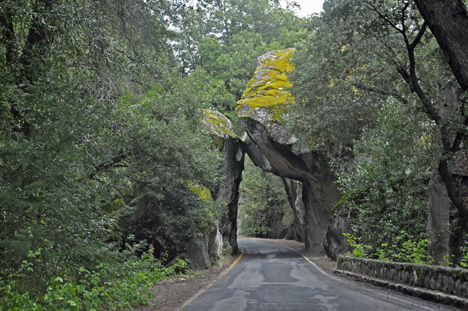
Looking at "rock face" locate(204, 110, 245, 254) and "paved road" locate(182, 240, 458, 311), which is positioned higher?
"rock face" locate(204, 110, 245, 254)

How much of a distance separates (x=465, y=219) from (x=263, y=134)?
1617cm

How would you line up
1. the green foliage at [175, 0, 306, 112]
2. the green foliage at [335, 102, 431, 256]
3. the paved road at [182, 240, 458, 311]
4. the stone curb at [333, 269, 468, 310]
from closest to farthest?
the stone curb at [333, 269, 468, 310] → the paved road at [182, 240, 458, 311] → the green foliage at [335, 102, 431, 256] → the green foliage at [175, 0, 306, 112]

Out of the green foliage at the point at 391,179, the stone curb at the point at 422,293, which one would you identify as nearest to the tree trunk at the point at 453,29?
the stone curb at the point at 422,293

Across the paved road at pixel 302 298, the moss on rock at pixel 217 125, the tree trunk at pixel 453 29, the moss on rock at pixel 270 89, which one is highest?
the moss on rock at pixel 270 89

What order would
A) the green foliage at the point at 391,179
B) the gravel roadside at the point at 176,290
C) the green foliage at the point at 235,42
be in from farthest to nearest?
the green foliage at the point at 235,42 → the green foliage at the point at 391,179 → the gravel roadside at the point at 176,290

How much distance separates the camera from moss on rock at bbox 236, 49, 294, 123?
84.7 feet

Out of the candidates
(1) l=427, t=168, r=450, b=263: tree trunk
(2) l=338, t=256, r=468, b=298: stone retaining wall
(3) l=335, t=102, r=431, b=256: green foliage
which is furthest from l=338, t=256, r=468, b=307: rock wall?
(3) l=335, t=102, r=431, b=256: green foliage

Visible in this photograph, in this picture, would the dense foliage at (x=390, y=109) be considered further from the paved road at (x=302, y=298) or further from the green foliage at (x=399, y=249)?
the paved road at (x=302, y=298)

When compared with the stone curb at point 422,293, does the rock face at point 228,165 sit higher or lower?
higher

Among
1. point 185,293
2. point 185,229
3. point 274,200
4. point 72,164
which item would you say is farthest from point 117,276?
point 274,200

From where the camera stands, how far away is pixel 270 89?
28.0 metres

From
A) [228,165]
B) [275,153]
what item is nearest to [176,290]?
[275,153]

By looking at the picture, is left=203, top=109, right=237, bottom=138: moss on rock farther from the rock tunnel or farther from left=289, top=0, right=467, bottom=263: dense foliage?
left=289, top=0, right=467, bottom=263: dense foliage

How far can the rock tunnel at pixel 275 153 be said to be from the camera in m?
25.1
